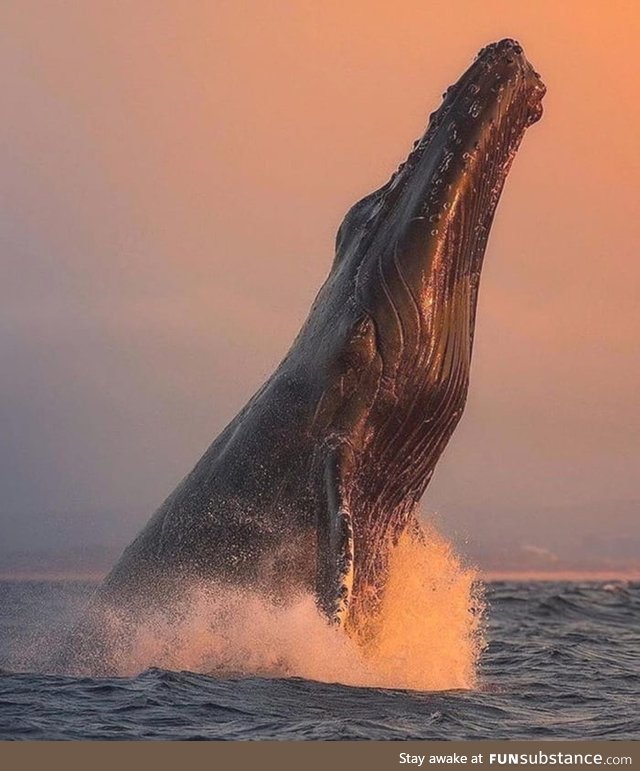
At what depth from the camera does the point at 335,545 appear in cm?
1271

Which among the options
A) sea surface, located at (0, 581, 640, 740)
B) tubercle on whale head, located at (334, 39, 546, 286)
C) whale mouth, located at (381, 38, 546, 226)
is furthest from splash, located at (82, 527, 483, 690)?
whale mouth, located at (381, 38, 546, 226)

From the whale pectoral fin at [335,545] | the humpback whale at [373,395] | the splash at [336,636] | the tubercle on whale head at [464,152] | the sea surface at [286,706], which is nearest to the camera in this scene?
the sea surface at [286,706]

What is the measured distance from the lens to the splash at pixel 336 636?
13273 mm

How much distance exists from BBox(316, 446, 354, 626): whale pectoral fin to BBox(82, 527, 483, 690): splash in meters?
0.24

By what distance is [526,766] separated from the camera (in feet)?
36.2

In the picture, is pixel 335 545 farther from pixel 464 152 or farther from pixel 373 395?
pixel 464 152

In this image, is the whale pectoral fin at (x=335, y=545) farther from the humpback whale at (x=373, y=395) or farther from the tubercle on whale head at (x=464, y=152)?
the tubercle on whale head at (x=464, y=152)

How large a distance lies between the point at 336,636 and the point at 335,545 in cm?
81

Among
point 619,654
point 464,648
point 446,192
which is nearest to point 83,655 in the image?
point 464,648

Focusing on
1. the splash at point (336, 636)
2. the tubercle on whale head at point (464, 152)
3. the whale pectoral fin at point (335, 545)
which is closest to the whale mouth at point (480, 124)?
the tubercle on whale head at point (464, 152)

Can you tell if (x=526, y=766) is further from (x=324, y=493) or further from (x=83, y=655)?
(x=83, y=655)

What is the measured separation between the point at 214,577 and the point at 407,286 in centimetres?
331

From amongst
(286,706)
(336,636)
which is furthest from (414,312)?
(286,706)

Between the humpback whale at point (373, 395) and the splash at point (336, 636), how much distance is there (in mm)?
239
